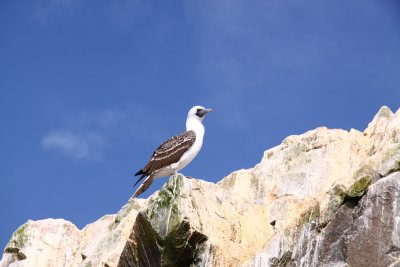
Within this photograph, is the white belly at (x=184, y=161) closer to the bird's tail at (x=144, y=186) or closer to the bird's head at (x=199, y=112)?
the bird's tail at (x=144, y=186)

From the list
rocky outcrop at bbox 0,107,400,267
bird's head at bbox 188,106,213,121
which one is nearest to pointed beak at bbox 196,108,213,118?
bird's head at bbox 188,106,213,121

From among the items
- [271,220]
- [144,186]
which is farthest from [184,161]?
[271,220]

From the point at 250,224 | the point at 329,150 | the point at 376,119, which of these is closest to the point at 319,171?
→ the point at 329,150

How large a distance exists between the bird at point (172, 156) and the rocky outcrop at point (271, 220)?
1348 mm

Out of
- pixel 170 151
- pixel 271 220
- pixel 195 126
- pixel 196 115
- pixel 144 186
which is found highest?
pixel 196 115

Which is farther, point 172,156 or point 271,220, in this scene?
point 172,156

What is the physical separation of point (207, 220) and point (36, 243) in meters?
10.2

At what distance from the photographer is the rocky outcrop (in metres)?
22.6

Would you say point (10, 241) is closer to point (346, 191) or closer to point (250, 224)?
point (250, 224)

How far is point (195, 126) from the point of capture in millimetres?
31438

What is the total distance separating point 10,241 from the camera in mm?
33844

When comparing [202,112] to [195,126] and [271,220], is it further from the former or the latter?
[271,220]

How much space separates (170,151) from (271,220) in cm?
489

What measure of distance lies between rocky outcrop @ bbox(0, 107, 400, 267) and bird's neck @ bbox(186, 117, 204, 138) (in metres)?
2.24
